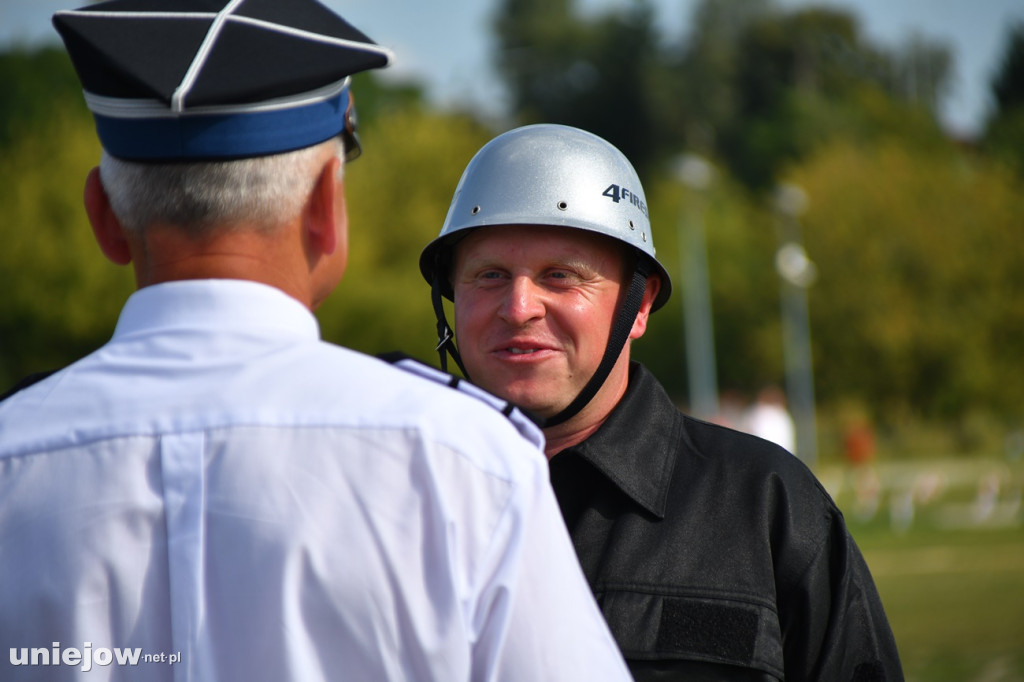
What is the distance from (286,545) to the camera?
1.73m

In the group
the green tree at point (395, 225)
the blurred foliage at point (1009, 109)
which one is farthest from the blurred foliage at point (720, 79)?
the green tree at point (395, 225)

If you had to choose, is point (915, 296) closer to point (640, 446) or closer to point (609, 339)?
point (609, 339)

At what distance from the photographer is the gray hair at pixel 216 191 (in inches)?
73.3

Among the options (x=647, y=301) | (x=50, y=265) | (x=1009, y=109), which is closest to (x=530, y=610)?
(x=647, y=301)

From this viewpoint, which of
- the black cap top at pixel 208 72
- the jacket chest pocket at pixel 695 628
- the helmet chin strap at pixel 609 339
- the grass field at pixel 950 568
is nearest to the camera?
the black cap top at pixel 208 72

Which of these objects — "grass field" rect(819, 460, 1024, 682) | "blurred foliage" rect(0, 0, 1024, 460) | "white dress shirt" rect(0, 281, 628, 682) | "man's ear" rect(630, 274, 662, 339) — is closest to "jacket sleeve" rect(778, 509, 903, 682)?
"man's ear" rect(630, 274, 662, 339)

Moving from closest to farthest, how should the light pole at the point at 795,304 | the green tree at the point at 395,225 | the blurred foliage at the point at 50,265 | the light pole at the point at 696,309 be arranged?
the blurred foliage at the point at 50,265, the light pole at the point at 795,304, the light pole at the point at 696,309, the green tree at the point at 395,225

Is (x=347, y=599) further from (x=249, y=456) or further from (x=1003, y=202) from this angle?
(x=1003, y=202)

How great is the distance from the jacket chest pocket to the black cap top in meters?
1.48

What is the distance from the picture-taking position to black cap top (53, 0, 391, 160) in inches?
72.2

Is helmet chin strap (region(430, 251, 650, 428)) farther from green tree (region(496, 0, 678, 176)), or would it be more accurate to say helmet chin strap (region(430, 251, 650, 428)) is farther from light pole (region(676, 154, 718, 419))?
green tree (region(496, 0, 678, 176))

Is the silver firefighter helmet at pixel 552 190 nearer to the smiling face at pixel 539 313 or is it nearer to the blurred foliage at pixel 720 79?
the smiling face at pixel 539 313

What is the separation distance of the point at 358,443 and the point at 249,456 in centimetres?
15

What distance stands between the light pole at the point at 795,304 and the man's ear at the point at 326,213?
38.1m
